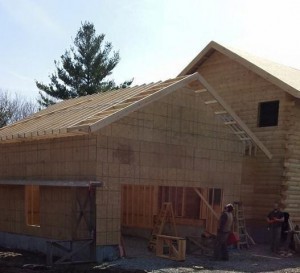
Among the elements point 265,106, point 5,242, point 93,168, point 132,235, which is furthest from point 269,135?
point 5,242

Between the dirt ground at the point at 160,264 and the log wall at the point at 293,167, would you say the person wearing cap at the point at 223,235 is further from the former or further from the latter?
the log wall at the point at 293,167

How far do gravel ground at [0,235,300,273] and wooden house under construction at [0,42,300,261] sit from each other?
27.1 inches

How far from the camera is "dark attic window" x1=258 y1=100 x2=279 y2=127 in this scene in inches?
692

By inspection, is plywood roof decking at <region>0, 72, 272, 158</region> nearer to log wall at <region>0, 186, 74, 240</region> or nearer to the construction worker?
log wall at <region>0, 186, 74, 240</region>

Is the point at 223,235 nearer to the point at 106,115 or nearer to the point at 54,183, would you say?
the point at 106,115

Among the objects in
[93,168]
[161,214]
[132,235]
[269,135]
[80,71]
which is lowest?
[132,235]

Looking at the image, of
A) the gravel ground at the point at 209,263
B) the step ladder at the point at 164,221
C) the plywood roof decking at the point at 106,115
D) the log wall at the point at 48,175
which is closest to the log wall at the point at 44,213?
the log wall at the point at 48,175

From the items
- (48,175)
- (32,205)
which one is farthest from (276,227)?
(32,205)

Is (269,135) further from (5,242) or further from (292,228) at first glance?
(5,242)

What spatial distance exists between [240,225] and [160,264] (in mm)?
5134

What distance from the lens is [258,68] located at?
17.8 metres

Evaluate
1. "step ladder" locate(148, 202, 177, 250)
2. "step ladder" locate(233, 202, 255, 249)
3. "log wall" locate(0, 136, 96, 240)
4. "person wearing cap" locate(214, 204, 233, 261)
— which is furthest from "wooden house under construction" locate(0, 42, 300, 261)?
"person wearing cap" locate(214, 204, 233, 261)

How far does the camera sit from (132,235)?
1802 centimetres

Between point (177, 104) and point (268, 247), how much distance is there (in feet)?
21.0
